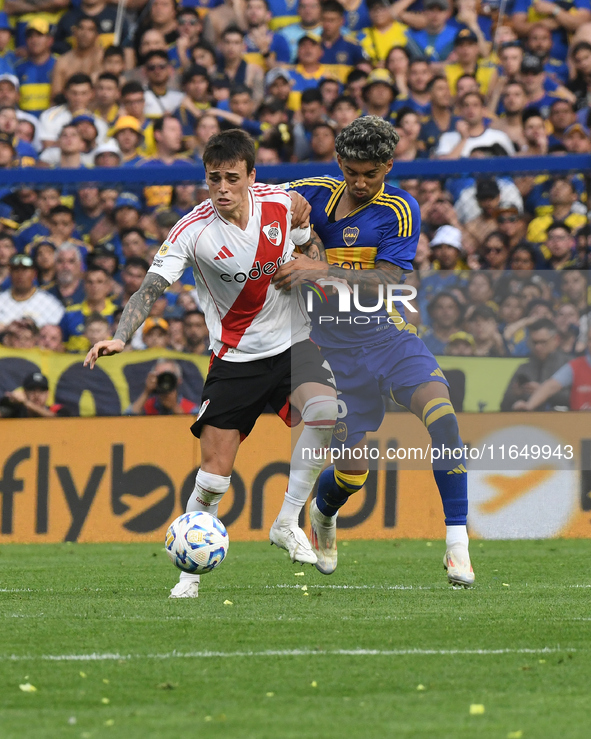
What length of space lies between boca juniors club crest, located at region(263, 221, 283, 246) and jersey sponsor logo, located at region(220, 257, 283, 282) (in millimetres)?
118

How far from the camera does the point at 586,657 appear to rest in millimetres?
4379

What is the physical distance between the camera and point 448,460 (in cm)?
629

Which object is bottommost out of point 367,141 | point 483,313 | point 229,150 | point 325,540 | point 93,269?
point 325,540

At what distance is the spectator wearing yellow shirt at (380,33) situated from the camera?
45.7 feet

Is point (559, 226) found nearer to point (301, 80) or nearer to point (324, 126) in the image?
point (324, 126)

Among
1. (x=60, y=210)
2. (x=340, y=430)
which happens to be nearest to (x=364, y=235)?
(x=340, y=430)

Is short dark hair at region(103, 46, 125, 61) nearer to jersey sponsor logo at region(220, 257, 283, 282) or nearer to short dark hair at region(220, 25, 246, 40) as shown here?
short dark hair at region(220, 25, 246, 40)

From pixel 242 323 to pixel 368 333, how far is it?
79cm

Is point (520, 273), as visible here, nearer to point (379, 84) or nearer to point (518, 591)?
point (379, 84)

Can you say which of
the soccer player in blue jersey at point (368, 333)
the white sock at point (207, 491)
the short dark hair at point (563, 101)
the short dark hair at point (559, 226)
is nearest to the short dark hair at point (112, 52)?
the short dark hair at point (563, 101)

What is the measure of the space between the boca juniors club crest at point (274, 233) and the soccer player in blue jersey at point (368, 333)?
14 cm

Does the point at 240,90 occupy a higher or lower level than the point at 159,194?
higher

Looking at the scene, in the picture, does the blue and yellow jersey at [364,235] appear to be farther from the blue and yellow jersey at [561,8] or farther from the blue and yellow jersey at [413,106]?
the blue and yellow jersey at [561,8]

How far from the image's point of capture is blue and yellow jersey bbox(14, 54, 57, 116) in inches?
545
